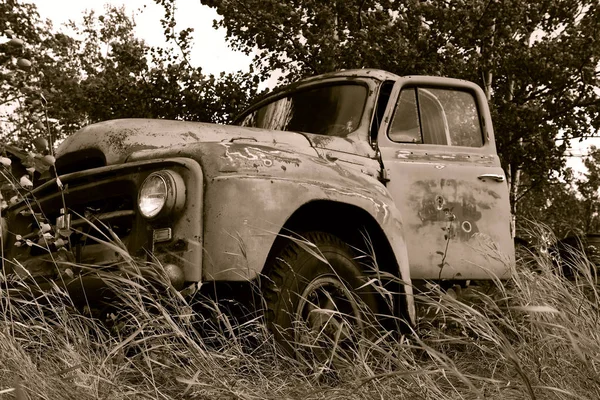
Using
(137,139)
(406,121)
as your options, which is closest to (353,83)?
(406,121)

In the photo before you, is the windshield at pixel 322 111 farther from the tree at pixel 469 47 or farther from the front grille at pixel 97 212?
the tree at pixel 469 47

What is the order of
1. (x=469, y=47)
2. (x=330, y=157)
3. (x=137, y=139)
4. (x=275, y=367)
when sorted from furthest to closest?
(x=469, y=47)
(x=330, y=157)
(x=137, y=139)
(x=275, y=367)

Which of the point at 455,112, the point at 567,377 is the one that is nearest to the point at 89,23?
the point at 455,112

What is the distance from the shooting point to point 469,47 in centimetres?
1401

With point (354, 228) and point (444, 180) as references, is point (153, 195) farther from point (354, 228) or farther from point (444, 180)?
point (444, 180)

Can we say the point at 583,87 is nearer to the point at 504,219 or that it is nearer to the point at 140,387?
the point at 504,219

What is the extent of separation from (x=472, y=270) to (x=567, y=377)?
221cm

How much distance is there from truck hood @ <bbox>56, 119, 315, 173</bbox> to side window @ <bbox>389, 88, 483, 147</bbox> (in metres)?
0.73

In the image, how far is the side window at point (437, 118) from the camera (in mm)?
4699

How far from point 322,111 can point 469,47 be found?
9.95 metres

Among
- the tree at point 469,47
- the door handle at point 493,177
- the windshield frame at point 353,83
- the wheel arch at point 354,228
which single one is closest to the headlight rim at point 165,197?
the wheel arch at point 354,228

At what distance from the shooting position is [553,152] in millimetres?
14875

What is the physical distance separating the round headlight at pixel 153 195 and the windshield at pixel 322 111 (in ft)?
5.10

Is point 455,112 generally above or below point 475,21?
below
